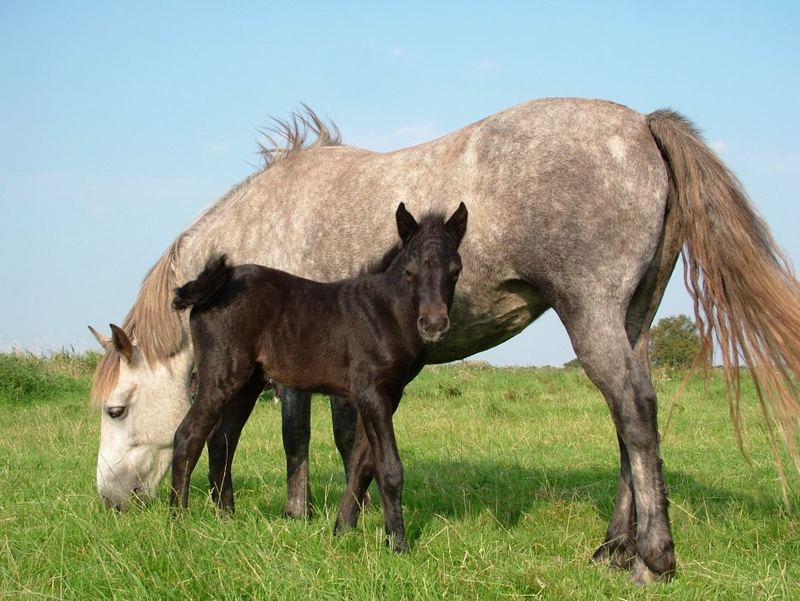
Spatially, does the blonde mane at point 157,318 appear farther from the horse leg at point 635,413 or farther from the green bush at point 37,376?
the green bush at point 37,376

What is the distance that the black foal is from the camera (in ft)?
14.6

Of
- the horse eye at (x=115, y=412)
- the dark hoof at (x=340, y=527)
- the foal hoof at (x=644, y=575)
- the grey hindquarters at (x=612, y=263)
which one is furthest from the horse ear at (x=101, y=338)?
the foal hoof at (x=644, y=575)

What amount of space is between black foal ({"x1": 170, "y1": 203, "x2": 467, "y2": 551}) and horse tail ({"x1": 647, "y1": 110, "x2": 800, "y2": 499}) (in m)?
1.31

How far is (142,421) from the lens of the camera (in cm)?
600

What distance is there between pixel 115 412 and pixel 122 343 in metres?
0.55

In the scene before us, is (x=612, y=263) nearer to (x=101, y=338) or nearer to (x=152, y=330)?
(x=152, y=330)

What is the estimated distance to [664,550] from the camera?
4.13m

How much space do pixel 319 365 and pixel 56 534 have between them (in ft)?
5.42

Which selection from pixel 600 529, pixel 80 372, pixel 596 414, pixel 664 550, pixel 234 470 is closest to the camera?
pixel 664 550

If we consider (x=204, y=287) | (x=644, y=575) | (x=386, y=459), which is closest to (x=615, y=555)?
(x=644, y=575)

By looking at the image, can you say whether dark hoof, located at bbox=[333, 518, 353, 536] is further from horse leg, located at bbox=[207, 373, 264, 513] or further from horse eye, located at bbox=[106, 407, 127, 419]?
horse eye, located at bbox=[106, 407, 127, 419]

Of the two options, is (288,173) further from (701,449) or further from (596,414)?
(596,414)

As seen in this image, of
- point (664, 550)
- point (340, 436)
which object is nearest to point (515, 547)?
point (664, 550)

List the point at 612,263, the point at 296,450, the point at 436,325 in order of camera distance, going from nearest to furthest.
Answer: the point at 436,325
the point at 612,263
the point at 296,450
